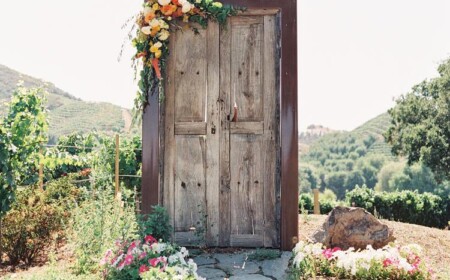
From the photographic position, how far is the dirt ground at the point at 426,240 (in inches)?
196

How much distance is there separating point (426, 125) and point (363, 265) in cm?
2085

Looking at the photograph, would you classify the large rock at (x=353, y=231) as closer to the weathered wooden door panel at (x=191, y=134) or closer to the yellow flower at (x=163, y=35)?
the weathered wooden door panel at (x=191, y=134)

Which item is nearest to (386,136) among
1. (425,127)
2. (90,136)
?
(425,127)

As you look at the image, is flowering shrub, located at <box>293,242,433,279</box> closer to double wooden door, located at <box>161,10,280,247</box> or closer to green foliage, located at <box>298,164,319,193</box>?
double wooden door, located at <box>161,10,280,247</box>

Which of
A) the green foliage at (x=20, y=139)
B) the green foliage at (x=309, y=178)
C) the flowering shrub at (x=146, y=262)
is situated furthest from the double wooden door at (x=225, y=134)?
the green foliage at (x=309, y=178)

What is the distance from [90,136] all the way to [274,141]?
36.6 feet

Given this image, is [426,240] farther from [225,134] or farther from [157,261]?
[157,261]

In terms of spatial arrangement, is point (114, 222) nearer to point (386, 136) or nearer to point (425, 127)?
point (425, 127)

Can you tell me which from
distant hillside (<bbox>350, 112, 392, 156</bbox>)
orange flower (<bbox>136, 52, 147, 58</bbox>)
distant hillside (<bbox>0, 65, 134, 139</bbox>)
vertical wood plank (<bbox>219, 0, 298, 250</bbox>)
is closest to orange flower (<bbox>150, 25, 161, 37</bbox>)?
orange flower (<bbox>136, 52, 147, 58</bbox>)

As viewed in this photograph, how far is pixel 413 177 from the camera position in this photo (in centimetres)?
6150

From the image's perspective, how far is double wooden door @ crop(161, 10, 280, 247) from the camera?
200 inches

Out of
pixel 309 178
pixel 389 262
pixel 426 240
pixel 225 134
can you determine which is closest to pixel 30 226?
pixel 225 134

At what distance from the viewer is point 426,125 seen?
22906 mm

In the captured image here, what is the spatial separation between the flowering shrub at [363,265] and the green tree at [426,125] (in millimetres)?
19326
